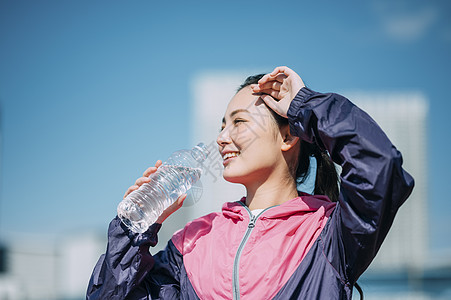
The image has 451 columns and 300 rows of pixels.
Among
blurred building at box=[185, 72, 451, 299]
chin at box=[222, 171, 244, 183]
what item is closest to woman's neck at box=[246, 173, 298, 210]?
chin at box=[222, 171, 244, 183]

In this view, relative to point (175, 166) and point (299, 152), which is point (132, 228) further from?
point (299, 152)

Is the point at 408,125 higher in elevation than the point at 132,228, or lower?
lower

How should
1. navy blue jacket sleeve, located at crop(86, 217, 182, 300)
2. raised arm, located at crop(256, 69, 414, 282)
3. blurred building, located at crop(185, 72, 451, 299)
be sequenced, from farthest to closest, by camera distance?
blurred building, located at crop(185, 72, 451, 299)
navy blue jacket sleeve, located at crop(86, 217, 182, 300)
raised arm, located at crop(256, 69, 414, 282)

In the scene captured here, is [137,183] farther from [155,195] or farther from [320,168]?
[320,168]

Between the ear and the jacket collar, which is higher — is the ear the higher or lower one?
the higher one

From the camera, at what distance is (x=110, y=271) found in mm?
2168

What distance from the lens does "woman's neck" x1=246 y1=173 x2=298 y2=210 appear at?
2.45 m

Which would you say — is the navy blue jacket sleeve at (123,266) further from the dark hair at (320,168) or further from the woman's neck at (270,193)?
the dark hair at (320,168)

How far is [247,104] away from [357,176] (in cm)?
88

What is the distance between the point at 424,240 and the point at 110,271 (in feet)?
277

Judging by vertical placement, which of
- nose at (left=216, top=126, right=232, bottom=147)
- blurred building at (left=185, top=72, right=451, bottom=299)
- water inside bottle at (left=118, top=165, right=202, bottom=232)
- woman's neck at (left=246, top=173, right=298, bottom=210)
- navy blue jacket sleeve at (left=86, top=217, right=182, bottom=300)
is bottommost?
blurred building at (left=185, top=72, right=451, bottom=299)

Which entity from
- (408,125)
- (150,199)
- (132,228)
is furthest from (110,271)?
(408,125)

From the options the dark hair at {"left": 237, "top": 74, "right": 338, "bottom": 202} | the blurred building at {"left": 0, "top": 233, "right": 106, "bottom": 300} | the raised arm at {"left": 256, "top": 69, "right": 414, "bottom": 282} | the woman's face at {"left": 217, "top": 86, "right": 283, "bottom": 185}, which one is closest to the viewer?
the raised arm at {"left": 256, "top": 69, "right": 414, "bottom": 282}

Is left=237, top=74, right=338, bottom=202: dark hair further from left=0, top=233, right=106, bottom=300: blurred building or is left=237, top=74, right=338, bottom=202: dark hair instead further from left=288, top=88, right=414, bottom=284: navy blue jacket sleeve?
left=0, top=233, right=106, bottom=300: blurred building
